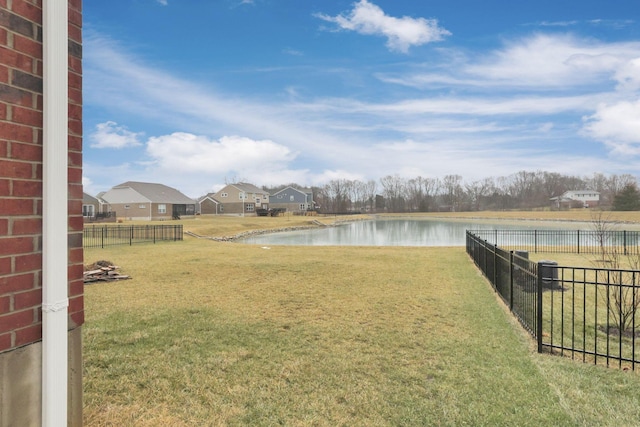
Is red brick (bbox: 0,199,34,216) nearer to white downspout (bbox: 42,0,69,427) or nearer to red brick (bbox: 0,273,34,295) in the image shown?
white downspout (bbox: 42,0,69,427)

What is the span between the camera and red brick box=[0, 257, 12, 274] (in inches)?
70.7

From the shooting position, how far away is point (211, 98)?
19.8 m

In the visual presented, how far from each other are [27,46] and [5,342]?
1652 millimetres

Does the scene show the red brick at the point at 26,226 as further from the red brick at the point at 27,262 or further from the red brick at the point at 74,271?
the red brick at the point at 74,271

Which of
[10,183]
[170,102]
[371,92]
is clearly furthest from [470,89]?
[10,183]

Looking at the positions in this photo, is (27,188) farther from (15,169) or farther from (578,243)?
(578,243)

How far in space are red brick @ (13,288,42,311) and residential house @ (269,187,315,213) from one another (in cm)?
6918

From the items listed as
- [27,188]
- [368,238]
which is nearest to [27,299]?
[27,188]

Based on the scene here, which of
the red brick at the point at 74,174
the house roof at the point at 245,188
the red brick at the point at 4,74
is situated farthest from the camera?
the house roof at the point at 245,188

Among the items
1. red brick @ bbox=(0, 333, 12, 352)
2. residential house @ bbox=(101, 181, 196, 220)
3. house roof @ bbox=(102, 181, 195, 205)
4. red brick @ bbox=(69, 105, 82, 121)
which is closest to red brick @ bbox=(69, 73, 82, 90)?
red brick @ bbox=(69, 105, 82, 121)

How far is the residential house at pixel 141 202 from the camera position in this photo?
45688mm

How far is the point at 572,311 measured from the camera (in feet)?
18.3

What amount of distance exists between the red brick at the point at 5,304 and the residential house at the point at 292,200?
69.3 meters

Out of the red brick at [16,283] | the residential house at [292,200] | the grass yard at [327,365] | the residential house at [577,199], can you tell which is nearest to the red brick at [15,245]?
the red brick at [16,283]
